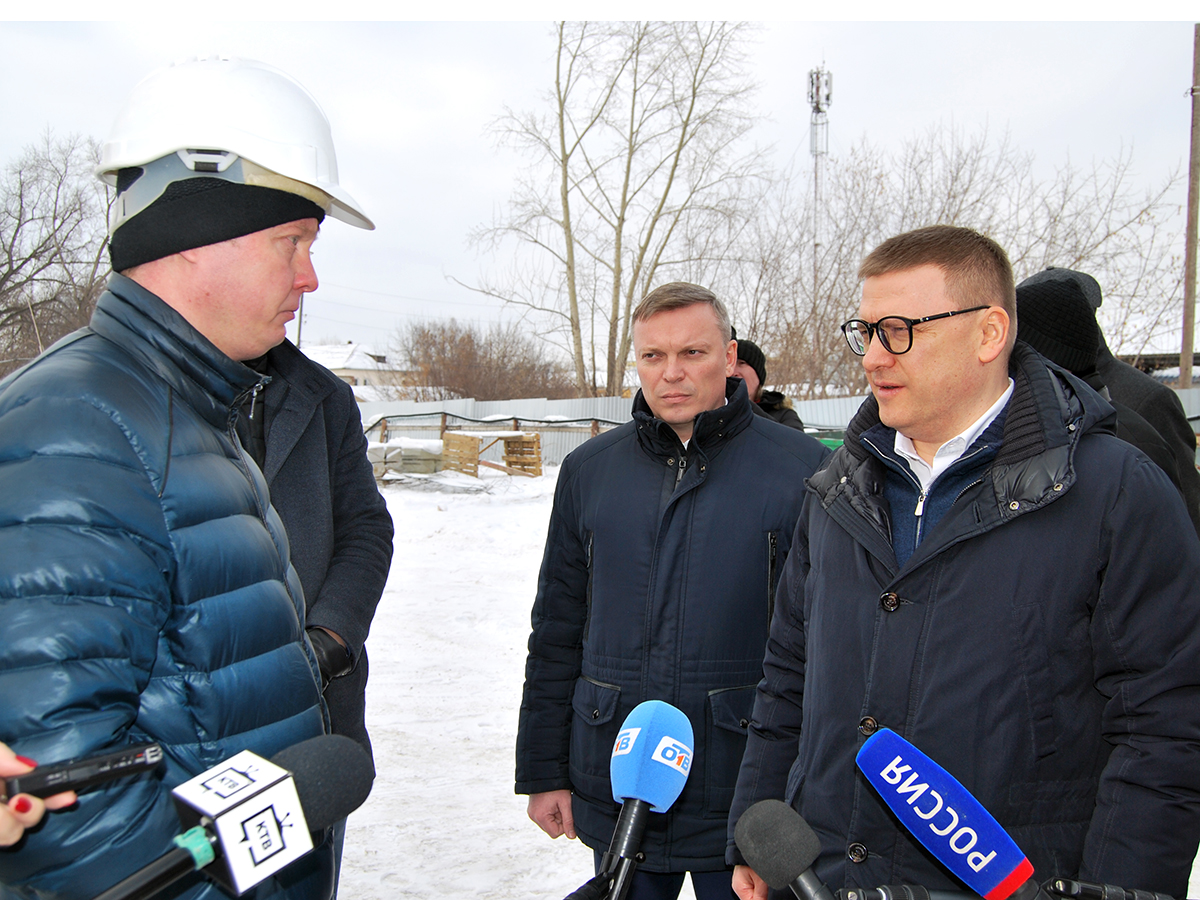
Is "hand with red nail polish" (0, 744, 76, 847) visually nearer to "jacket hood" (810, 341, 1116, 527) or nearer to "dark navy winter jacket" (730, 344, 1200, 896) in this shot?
"dark navy winter jacket" (730, 344, 1200, 896)

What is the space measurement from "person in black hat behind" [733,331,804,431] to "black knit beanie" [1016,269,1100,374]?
2.16 m

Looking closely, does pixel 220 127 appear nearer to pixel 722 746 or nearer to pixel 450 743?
pixel 722 746

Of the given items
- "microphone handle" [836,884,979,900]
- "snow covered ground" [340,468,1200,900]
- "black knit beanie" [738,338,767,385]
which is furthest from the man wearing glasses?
"black knit beanie" [738,338,767,385]

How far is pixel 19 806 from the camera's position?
934 mm

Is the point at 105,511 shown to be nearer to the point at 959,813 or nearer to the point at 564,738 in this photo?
the point at 959,813

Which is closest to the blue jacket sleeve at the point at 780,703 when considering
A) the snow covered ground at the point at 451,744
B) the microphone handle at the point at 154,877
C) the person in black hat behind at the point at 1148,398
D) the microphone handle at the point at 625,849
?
the microphone handle at the point at 625,849

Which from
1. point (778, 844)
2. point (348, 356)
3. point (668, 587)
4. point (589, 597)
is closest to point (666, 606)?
point (668, 587)

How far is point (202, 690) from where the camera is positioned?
1.38 m

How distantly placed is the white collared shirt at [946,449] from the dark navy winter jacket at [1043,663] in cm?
8

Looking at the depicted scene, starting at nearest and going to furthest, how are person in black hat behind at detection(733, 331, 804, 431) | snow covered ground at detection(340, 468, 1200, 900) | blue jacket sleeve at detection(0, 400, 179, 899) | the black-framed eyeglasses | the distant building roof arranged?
blue jacket sleeve at detection(0, 400, 179, 899), the black-framed eyeglasses, snow covered ground at detection(340, 468, 1200, 900), person in black hat behind at detection(733, 331, 804, 431), the distant building roof

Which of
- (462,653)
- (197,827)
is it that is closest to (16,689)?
(197,827)

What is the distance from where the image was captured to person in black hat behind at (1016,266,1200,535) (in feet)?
10.3

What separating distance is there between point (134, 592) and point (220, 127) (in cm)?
95

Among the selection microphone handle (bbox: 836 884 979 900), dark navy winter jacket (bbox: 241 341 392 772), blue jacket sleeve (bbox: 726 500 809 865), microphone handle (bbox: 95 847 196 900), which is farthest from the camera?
dark navy winter jacket (bbox: 241 341 392 772)
